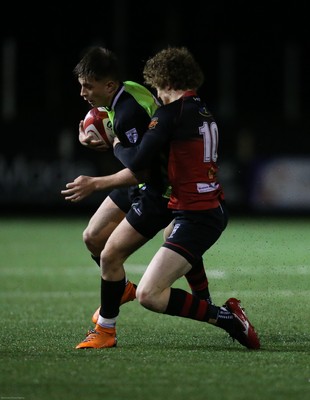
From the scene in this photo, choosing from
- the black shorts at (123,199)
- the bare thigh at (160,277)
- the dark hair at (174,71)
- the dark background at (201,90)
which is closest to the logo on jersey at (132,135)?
the dark hair at (174,71)

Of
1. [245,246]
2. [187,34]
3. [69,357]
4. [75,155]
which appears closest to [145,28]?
[187,34]

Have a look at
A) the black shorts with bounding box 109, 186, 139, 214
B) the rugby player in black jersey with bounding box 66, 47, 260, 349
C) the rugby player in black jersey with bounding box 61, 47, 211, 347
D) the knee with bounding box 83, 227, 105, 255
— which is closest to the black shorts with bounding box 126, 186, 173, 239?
the rugby player in black jersey with bounding box 61, 47, 211, 347

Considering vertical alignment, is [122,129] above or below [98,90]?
below

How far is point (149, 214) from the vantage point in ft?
22.1

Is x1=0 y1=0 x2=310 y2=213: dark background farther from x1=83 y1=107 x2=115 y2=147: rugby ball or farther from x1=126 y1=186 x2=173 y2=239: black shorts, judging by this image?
x1=126 y1=186 x2=173 y2=239: black shorts

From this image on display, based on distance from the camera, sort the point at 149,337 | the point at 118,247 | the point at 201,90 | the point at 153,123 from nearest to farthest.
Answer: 1. the point at 153,123
2. the point at 118,247
3. the point at 149,337
4. the point at 201,90

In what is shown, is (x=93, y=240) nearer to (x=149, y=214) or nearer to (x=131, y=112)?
(x=149, y=214)

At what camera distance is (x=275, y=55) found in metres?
29.6

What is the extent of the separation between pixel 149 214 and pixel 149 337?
37.7 inches

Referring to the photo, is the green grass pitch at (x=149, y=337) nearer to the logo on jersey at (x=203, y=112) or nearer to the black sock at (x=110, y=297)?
the black sock at (x=110, y=297)

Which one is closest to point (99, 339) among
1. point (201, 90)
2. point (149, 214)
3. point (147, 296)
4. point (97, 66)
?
point (147, 296)

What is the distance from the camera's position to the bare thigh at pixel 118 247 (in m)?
6.66

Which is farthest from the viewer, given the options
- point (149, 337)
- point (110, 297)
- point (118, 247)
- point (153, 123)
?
point (149, 337)

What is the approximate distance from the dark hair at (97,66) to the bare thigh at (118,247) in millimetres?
967
